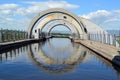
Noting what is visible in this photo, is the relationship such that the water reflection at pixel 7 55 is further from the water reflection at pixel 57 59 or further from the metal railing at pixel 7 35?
the metal railing at pixel 7 35

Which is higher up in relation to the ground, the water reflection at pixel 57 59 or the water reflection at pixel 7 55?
the water reflection at pixel 7 55

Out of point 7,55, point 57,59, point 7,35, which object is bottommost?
point 57,59

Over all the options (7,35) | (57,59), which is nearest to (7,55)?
(57,59)

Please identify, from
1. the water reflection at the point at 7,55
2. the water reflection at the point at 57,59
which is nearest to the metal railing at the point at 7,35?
the water reflection at the point at 57,59

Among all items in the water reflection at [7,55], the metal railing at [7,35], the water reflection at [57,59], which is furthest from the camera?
the metal railing at [7,35]

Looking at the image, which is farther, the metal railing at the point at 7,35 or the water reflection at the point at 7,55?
the metal railing at the point at 7,35

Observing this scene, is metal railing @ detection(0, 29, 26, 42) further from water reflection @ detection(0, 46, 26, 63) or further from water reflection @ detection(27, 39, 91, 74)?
water reflection @ detection(0, 46, 26, 63)

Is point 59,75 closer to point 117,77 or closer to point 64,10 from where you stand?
point 117,77

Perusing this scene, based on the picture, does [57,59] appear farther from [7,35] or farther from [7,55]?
[7,35]

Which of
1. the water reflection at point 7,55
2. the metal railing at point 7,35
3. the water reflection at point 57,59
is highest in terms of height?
the metal railing at point 7,35

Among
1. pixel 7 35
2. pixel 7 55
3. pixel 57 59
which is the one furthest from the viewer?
pixel 7 35

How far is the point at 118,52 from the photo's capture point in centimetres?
1792

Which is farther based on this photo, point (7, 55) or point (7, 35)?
point (7, 35)

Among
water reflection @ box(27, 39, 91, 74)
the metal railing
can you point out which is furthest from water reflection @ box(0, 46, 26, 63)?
the metal railing
